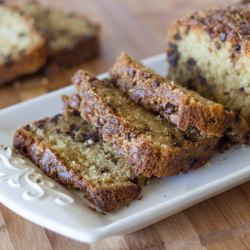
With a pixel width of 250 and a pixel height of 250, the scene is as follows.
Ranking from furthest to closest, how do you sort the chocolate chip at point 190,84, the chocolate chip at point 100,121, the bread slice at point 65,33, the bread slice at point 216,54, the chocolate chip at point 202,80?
the bread slice at point 65,33
the chocolate chip at point 190,84
the chocolate chip at point 202,80
the bread slice at point 216,54
the chocolate chip at point 100,121

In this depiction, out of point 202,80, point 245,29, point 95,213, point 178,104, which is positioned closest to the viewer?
point 95,213

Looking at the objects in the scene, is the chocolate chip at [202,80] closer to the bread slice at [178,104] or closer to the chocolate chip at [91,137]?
the bread slice at [178,104]

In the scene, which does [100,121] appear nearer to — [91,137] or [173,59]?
[91,137]

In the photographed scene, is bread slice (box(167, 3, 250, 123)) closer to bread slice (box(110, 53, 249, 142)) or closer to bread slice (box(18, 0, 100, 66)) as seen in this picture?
bread slice (box(110, 53, 249, 142))

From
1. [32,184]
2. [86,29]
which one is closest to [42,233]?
[32,184]

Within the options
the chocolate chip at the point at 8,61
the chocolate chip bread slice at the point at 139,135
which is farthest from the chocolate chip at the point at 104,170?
the chocolate chip at the point at 8,61

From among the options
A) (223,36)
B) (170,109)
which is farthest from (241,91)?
(170,109)

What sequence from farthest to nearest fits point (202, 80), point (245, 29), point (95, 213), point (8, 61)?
1. point (8, 61)
2. point (202, 80)
3. point (245, 29)
4. point (95, 213)
